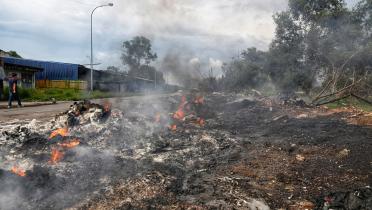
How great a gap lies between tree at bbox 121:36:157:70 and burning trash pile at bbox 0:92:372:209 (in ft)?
64.4

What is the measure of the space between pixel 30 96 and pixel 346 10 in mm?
22294

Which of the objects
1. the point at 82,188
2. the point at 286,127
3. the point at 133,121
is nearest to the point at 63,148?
the point at 82,188

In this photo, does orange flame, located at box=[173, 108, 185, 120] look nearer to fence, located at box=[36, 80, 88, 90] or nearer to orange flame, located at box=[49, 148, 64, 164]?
orange flame, located at box=[49, 148, 64, 164]

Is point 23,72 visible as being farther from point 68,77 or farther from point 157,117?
point 157,117

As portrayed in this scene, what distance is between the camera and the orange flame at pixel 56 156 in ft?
24.1

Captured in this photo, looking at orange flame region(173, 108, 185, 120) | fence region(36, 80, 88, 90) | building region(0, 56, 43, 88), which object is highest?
building region(0, 56, 43, 88)

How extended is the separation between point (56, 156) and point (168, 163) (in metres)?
2.40

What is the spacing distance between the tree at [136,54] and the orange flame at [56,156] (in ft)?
79.4

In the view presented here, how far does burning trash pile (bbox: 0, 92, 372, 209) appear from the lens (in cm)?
594

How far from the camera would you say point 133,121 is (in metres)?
11.1

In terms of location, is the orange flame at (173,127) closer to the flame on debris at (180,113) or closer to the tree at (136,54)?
the flame on debris at (180,113)

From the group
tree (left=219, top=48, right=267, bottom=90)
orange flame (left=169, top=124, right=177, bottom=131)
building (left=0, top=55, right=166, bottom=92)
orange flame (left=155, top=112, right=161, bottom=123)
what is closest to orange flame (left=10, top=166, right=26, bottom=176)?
orange flame (left=169, top=124, right=177, bottom=131)

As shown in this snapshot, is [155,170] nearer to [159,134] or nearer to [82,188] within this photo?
[82,188]

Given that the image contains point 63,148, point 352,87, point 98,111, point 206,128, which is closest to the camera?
point 63,148
